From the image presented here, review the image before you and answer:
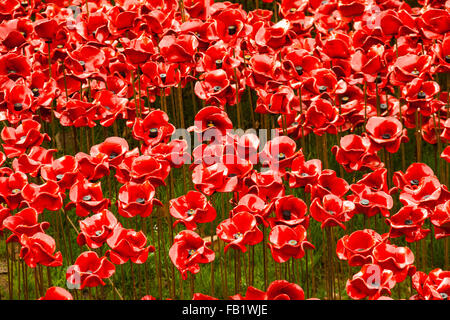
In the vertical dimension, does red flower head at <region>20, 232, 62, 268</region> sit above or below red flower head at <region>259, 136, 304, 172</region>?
below

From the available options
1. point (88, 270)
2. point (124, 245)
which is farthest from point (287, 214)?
point (88, 270)

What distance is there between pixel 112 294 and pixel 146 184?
2.48 feet

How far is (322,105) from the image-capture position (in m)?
2.36

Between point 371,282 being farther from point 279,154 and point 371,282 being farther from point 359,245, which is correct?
point 279,154

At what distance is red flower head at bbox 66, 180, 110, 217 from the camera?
1931mm

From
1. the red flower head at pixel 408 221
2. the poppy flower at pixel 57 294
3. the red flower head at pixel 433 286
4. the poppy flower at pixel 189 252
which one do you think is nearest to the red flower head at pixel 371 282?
the red flower head at pixel 433 286

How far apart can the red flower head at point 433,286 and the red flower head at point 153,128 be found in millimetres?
890

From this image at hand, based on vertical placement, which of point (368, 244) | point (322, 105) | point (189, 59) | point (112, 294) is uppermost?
point (189, 59)

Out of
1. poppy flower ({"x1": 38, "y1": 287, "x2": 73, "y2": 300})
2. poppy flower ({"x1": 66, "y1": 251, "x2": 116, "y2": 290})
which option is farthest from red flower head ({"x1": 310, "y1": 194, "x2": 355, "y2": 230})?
poppy flower ({"x1": 38, "y1": 287, "x2": 73, "y2": 300})

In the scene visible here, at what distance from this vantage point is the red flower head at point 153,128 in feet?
7.27

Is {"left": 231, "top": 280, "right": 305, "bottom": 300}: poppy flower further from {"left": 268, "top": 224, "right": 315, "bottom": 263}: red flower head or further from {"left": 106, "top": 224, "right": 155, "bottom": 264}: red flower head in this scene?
{"left": 106, "top": 224, "right": 155, "bottom": 264}: red flower head

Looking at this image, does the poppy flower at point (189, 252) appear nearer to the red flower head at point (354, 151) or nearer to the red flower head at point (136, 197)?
the red flower head at point (136, 197)
